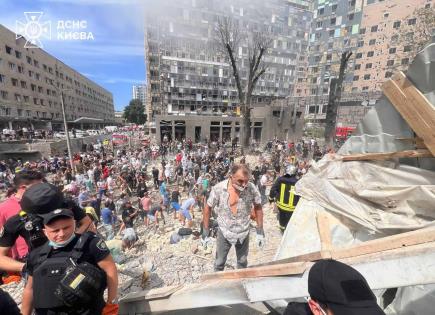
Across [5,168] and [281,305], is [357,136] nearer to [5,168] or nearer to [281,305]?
[281,305]

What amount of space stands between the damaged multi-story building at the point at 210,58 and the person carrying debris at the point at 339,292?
31.6 meters

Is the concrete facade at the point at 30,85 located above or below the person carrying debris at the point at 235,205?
above

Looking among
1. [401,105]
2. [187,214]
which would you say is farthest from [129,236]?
[401,105]

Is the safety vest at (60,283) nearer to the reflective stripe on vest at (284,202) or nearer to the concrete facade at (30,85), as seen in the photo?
the reflective stripe on vest at (284,202)

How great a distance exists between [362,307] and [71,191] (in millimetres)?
11665

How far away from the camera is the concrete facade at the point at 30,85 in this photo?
117ft

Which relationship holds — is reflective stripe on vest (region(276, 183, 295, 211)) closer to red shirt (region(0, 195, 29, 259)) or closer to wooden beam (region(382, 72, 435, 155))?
wooden beam (region(382, 72, 435, 155))

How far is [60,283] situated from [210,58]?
50.2 meters

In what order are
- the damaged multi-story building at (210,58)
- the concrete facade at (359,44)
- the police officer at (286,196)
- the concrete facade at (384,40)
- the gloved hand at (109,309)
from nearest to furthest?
1. the gloved hand at (109,309)
2. the police officer at (286,196)
3. the damaged multi-story building at (210,58)
4. the concrete facade at (384,40)
5. the concrete facade at (359,44)

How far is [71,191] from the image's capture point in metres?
10.1

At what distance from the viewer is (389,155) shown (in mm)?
2543

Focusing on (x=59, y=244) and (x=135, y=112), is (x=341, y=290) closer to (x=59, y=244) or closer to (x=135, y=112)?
(x=59, y=244)

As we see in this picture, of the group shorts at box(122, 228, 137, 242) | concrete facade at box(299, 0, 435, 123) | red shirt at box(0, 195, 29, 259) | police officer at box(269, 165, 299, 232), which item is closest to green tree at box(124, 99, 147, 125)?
concrete facade at box(299, 0, 435, 123)

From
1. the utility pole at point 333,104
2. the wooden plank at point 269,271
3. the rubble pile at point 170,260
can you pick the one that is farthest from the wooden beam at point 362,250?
the utility pole at point 333,104
